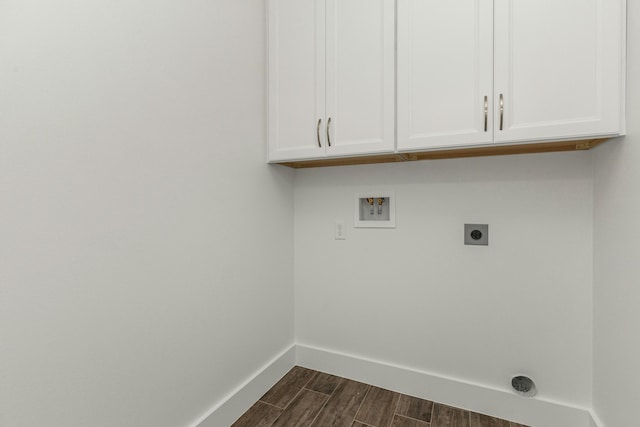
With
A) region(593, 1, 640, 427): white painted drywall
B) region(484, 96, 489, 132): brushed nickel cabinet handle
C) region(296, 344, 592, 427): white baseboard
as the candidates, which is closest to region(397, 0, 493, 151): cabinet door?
region(484, 96, 489, 132): brushed nickel cabinet handle

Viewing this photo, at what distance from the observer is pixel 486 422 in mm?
1553

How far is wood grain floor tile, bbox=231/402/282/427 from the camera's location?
5.08ft

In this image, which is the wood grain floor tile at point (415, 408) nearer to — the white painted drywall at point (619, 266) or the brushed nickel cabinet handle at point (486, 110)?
the white painted drywall at point (619, 266)

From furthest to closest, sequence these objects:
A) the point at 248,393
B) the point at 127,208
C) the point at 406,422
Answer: the point at 248,393
the point at 406,422
the point at 127,208

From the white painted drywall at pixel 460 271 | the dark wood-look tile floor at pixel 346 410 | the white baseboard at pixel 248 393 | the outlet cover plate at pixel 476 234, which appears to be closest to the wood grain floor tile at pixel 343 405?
the dark wood-look tile floor at pixel 346 410

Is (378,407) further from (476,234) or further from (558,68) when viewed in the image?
(558,68)

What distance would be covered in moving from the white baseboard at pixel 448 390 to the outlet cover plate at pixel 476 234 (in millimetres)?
746

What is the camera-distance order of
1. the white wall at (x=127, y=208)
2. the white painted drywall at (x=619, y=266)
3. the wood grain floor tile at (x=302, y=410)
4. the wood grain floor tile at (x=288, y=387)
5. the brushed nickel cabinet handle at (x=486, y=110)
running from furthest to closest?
the wood grain floor tile at (x=288, y=387) < the wood grain floor tile at (x=302, y=410) < the brushed nickel cabinet handle at (x=486, y=110) < the white painted drywall at (x=619, y=266) < the white wall at (x=127, y=208)

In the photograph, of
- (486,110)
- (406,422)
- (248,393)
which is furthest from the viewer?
(248,393)

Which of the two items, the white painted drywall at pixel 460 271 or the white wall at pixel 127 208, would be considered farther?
the white painted drywall at pixel 460 271

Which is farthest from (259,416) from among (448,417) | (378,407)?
(448,417)

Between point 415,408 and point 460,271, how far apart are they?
0.76 m

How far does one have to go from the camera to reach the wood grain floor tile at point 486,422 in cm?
153

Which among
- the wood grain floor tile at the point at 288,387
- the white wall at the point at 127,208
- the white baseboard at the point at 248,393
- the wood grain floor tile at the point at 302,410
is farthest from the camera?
the wood grain floor tile at the point at 288,387
